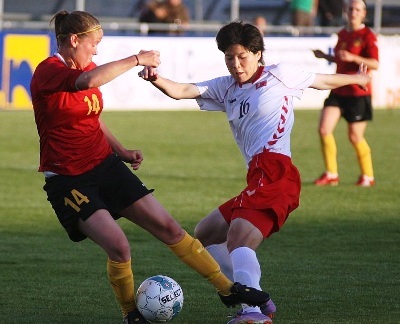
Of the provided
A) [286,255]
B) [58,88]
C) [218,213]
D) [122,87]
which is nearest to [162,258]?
[286,255]

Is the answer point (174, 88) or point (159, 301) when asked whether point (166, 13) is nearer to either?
point (174, 88)

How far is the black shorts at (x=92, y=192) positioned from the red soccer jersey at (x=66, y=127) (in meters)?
0.06

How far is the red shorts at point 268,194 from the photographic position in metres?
6.48

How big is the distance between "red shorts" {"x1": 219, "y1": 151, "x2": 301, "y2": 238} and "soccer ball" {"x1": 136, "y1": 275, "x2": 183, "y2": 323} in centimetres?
57

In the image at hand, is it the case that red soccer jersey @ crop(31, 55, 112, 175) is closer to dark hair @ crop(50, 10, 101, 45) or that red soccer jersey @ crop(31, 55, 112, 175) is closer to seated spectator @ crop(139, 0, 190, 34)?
dark hair @ crop(50, 10, 101, 45)

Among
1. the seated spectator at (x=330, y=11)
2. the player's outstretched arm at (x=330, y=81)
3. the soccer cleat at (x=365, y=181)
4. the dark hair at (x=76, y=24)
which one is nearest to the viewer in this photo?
the dark hair at (x=76, y=24)

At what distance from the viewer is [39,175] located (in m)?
14.2

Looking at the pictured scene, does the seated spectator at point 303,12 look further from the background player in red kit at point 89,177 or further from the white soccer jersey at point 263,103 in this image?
the background player in red kit at point 89,177

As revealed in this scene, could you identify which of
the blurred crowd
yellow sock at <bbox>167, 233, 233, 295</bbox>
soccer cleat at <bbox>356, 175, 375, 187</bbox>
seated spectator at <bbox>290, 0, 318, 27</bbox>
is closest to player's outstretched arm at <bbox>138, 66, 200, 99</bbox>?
yellow sock at <bbox>167, 233, 233, 295</bbox>

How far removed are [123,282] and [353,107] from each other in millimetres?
7641

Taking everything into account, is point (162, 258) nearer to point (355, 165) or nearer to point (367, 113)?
point (367, 113)

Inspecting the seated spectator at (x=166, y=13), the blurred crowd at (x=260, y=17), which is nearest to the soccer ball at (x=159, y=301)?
the blurred crowd at (x=260, y=17)

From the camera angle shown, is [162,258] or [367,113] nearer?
[162,258]

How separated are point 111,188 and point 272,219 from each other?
3.17ft
